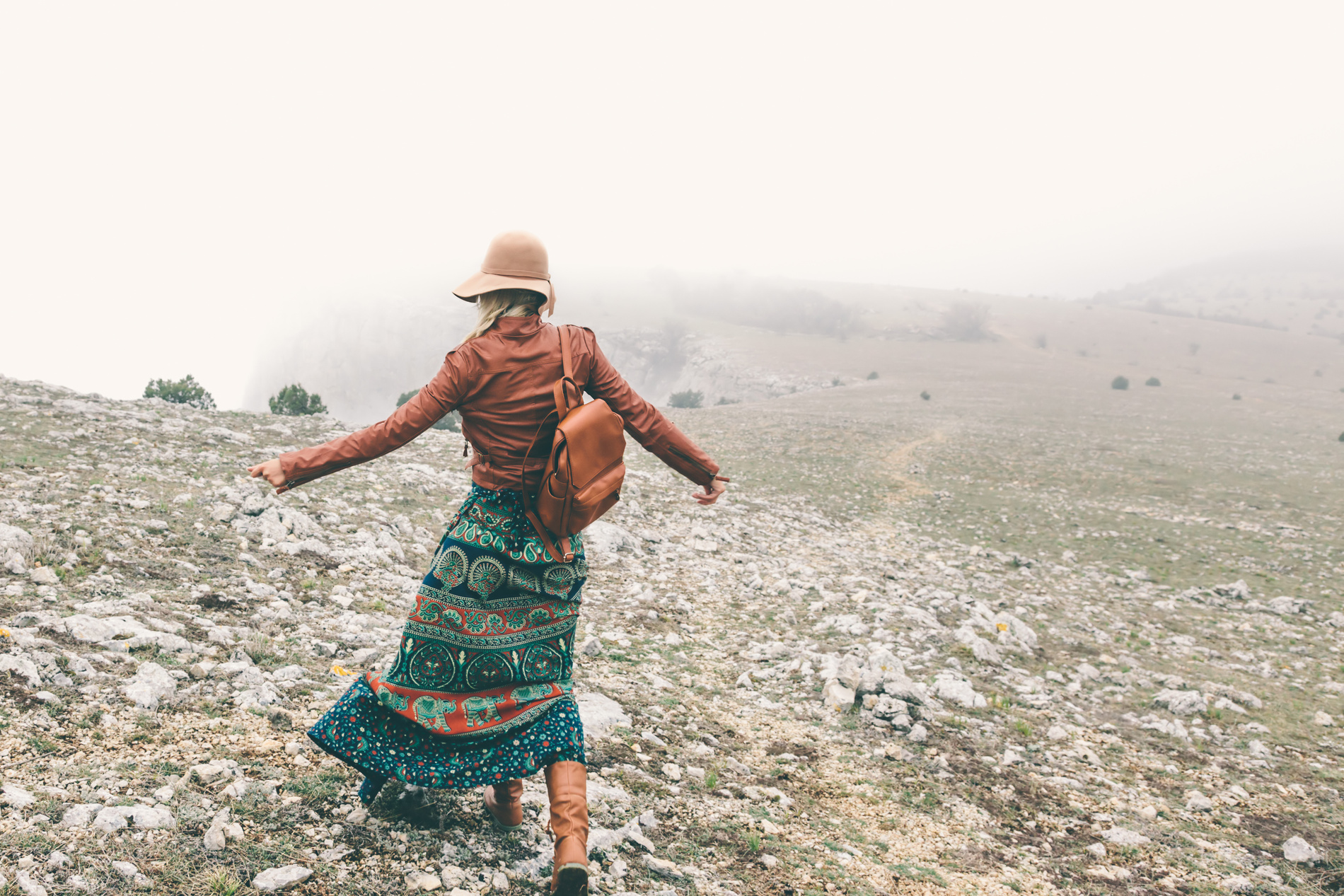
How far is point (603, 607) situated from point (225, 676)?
3760mm

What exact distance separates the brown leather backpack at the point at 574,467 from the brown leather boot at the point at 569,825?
0.89m

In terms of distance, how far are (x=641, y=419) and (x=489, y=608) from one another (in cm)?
112

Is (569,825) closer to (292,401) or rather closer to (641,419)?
(641,419)

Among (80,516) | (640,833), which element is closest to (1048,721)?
(640,833)

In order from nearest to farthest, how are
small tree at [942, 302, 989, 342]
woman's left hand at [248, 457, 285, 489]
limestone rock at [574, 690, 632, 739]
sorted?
woman's left hand at [248, 457, 285, 489] < limestone rock at [574, 690, 632, 739] < small tree at [942, 302, 989, 342]

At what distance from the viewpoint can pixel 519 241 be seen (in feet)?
9.19

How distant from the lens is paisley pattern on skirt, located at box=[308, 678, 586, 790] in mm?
2627

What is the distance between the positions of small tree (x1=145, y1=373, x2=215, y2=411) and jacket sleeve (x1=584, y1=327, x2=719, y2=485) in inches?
703

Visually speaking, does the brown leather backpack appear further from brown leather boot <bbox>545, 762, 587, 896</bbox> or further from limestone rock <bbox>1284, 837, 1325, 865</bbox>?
limestone rock <bbox>1284, 837, 1325, 865</bbox>

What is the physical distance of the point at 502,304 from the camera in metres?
2.83

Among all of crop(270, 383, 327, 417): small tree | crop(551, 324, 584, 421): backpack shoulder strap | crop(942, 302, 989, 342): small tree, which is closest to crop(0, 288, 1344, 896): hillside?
crop(551, 324, 584, 421): backpack shoulder strap

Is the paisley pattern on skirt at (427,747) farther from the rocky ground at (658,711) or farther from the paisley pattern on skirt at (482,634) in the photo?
the rocky ground at (658,711)

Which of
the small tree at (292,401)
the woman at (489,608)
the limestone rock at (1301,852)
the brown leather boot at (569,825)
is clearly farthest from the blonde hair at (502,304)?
the small tree at (292,401)

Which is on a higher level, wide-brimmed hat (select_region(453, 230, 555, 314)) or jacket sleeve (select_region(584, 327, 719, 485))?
wide-brimmed hat (select_region(453, 230, 555, 314))
